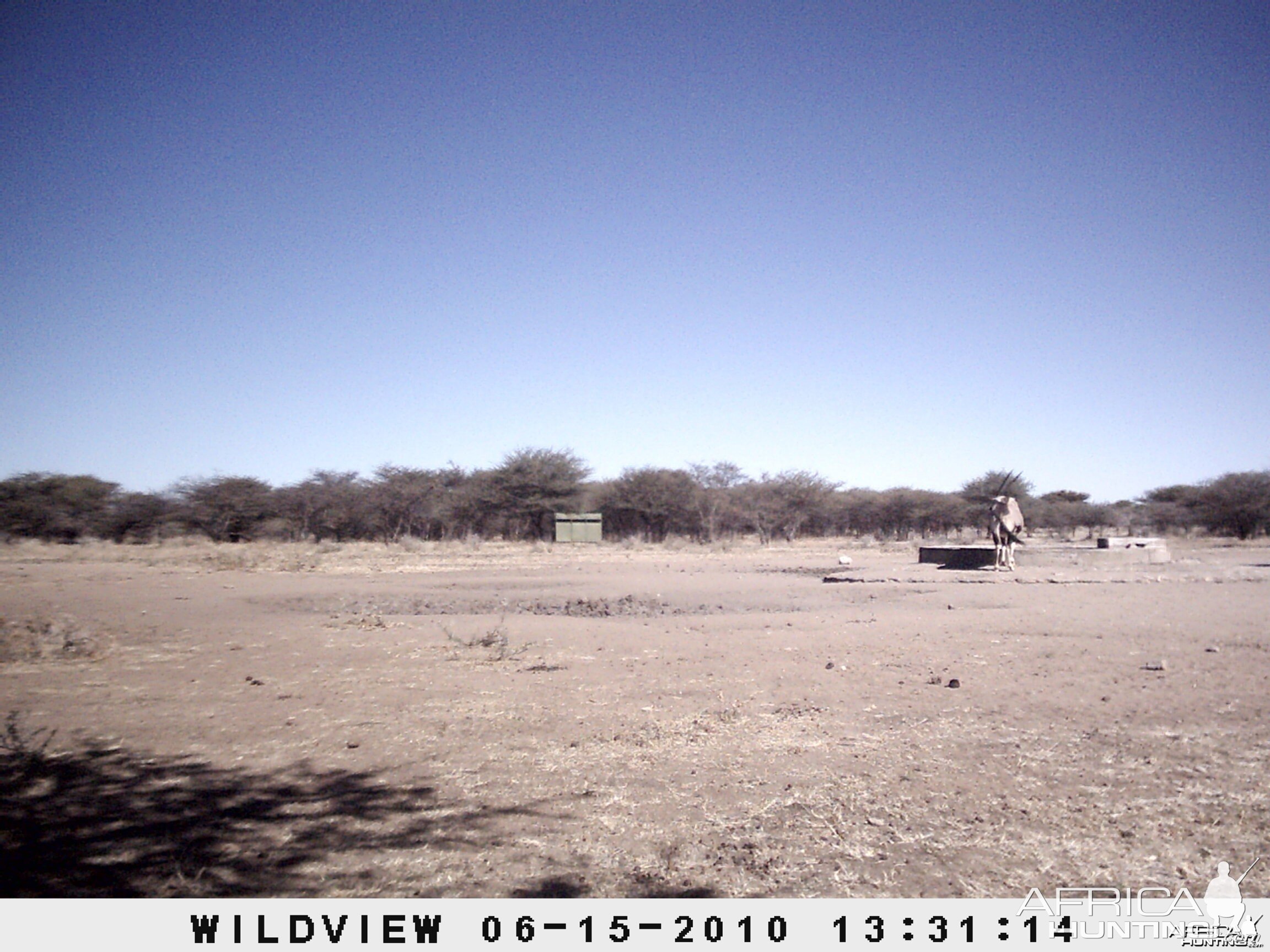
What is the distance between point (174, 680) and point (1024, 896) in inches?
272

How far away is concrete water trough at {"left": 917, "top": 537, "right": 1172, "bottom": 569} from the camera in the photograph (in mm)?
20578

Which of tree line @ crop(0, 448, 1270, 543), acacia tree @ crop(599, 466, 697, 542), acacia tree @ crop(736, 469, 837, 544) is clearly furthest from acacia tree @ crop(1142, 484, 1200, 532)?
acacia tree @ crop(599, 466, 697, 542)

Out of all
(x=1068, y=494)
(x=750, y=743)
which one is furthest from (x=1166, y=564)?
(x=1068, y=494)

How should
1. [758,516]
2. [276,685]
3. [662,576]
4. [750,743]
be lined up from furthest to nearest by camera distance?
[758,516], [662,576], [276,685], [750,743]

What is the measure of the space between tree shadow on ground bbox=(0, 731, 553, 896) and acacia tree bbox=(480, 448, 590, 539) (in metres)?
47.5

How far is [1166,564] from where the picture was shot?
64.1 ft

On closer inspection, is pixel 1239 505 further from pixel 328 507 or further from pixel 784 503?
pixel 328 507

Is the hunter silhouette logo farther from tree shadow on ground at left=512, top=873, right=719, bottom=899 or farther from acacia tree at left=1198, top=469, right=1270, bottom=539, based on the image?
acacia tree at left=1198, top=469, right=1270, bottom=539

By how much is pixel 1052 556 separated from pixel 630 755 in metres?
20.3

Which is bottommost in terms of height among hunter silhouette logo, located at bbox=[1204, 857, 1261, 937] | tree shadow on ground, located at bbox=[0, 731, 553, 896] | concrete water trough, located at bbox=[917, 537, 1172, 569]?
hunter silhouette logo, located at bbox=[1204, 857, 1261, 937]

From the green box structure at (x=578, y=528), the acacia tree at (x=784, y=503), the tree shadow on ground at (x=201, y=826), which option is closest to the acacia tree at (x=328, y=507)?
the green box structure at (x=578, y=528)
